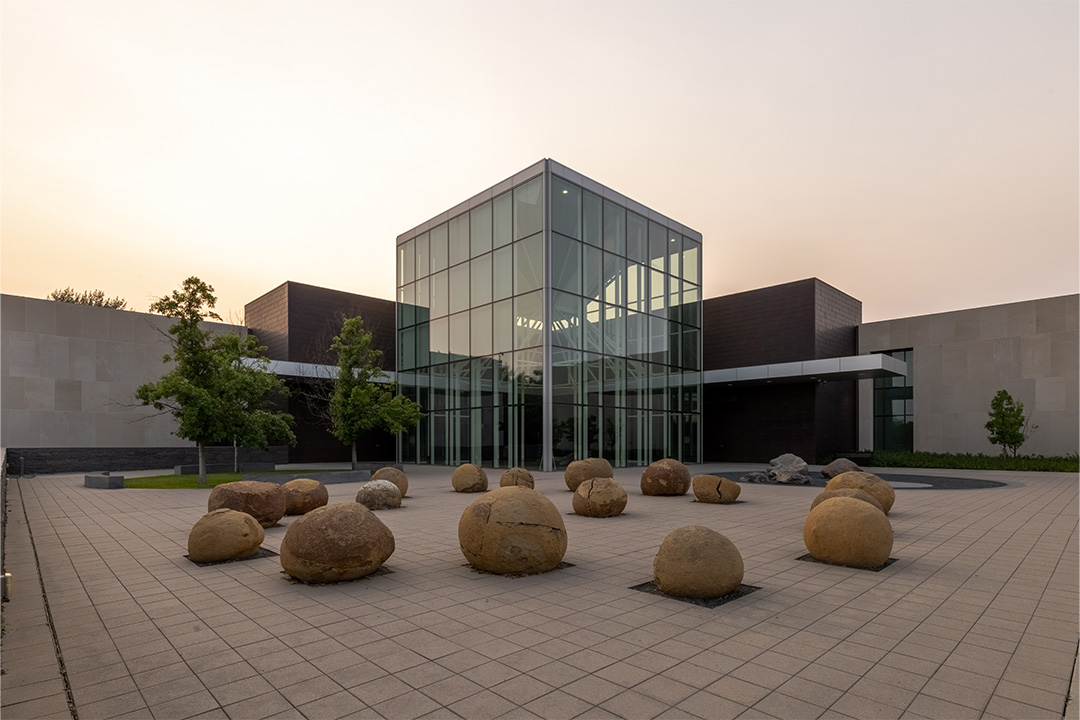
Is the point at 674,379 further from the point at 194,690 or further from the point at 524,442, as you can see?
the point at 194,690

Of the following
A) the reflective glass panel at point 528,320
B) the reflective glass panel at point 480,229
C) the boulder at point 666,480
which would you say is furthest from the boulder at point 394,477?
the reflective glass panel at point 480,229

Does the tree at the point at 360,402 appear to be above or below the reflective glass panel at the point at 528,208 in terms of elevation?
below

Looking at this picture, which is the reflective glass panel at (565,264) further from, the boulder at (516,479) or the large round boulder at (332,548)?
the large round boulder at (332,548)

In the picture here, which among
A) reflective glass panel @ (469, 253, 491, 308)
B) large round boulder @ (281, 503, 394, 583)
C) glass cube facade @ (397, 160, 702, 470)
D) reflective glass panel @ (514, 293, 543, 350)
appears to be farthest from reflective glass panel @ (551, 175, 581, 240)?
large round boulder @ (281, 503, 394, 583)

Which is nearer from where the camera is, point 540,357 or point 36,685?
point 36,685

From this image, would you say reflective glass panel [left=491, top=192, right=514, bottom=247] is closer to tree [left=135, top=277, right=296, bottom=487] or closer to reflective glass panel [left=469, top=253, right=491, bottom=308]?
reflective glass panel [left=469, top=253, right=491, bottom=308]

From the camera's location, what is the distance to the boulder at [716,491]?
15648 millimetres

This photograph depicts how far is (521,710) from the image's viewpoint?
414 cm

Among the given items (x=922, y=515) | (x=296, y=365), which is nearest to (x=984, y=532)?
(x=922, y=515)

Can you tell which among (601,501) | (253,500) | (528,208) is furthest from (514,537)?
(528,208)

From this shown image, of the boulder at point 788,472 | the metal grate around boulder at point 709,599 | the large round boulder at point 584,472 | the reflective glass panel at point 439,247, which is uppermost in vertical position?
the reflective glass panel at point 439,247

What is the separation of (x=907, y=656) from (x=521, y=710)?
3.43 metres

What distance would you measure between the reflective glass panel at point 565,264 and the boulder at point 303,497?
1651cm

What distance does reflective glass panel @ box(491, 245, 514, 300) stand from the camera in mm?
29297
